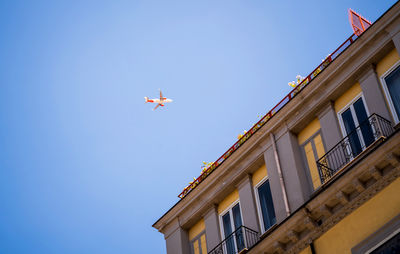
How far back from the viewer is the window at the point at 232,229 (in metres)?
25.1

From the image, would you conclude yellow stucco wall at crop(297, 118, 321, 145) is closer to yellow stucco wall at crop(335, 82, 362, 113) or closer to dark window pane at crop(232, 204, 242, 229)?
yellow stucco wall at crop(335, 82, 362, 113)

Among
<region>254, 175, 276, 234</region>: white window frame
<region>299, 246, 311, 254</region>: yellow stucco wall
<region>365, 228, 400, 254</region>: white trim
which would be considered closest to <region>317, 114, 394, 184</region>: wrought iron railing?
<region>299, 246, 311, 254</region>: yellow stucco wall

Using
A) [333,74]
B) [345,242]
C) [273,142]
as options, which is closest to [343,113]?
[333,74]

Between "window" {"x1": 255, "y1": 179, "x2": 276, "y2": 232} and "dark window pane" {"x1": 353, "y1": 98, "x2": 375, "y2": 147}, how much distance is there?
14.4 feet

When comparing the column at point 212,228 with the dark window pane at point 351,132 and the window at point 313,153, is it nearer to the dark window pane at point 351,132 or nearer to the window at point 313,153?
the window at point 313,153

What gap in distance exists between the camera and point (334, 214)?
70.7 feet

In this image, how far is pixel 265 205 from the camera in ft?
82.7

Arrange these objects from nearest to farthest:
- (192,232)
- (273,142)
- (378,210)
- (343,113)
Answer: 1. (378,210)
2. (343,113)
3. (273,142)
4. (192,232)

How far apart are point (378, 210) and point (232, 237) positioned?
6.77 m

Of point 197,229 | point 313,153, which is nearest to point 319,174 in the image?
point 313,153

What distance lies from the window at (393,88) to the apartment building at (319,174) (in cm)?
3

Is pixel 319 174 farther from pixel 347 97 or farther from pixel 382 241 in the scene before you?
pixel 382 241

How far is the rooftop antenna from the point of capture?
1086 inches

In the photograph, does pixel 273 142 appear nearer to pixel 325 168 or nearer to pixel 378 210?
pixel 325 168
